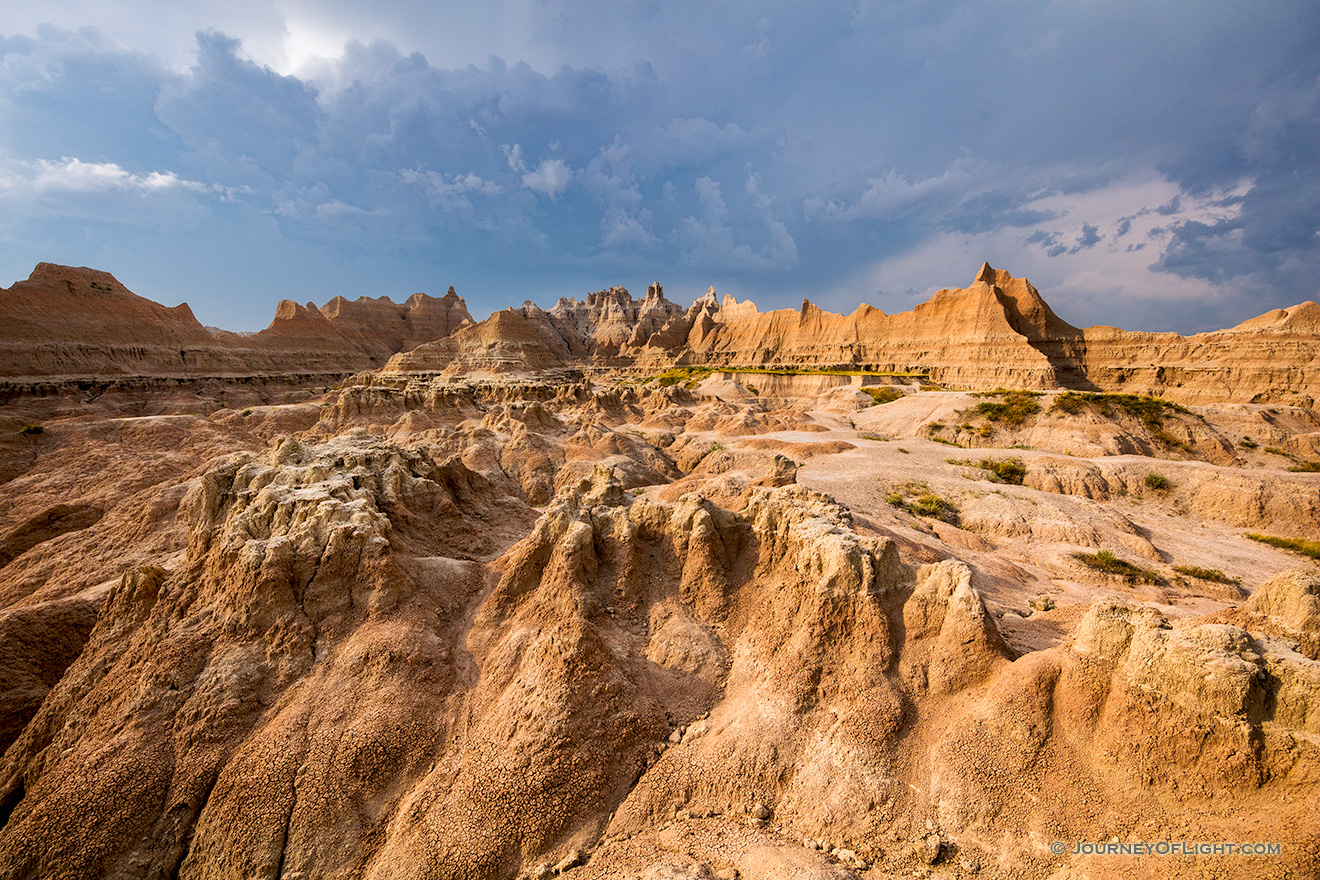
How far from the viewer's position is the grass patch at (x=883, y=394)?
57188 mm

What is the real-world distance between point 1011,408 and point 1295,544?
21.0 metres

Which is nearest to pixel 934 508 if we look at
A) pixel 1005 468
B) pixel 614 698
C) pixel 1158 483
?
pixel 1005 468

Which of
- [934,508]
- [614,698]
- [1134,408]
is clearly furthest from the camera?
[1134,408]

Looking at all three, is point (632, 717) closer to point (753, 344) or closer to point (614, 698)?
point (614, 698)

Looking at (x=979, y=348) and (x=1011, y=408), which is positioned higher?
(x=979, y=348)

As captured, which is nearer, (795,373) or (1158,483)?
(1158,483)

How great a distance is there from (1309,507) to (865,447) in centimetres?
2182

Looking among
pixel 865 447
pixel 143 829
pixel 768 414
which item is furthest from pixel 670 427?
pixel 143 829

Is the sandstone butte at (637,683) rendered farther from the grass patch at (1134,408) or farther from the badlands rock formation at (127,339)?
the badlands rock formation at (127,339)

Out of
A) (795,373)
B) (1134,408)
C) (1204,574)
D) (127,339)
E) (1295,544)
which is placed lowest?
(1204,574)

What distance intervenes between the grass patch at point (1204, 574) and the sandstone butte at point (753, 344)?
54.9m

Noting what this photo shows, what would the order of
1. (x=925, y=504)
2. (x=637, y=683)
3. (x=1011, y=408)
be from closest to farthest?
(x=637, y=683)
(x=925, y=504)
(x=1011, y=408)

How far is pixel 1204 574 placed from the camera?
18781 mm

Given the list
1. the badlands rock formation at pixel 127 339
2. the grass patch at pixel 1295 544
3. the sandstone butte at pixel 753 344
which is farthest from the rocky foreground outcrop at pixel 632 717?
the badlands rock formation at pixel 127 339
